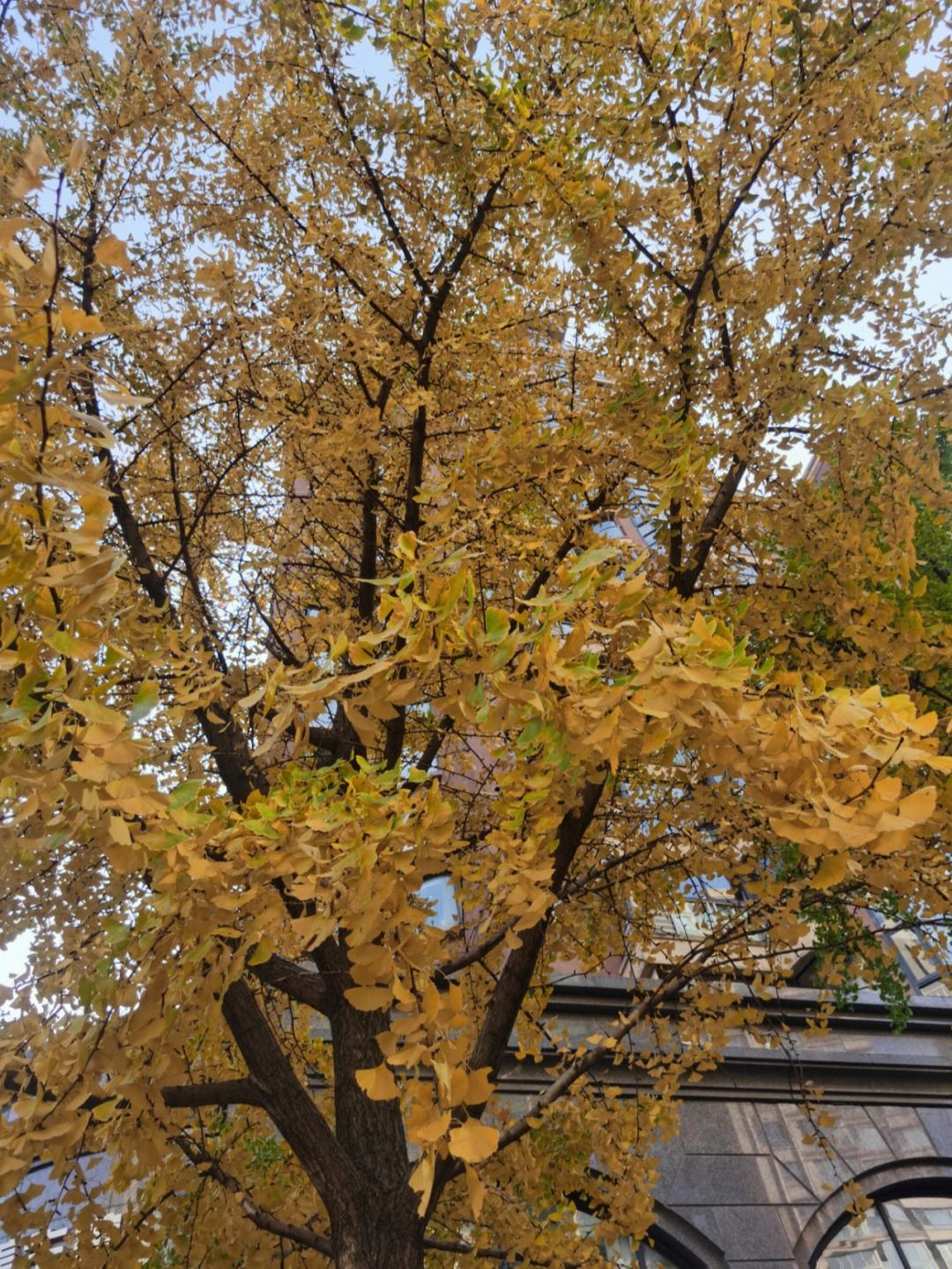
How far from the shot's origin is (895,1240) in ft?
22.2

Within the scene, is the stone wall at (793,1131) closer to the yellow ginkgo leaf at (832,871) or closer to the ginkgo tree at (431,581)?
the ginkgo tree at (431,581)

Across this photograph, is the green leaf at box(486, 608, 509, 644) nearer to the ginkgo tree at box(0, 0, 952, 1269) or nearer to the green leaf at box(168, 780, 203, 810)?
the ginkgo tree at box(0, 0, 952, 1269)

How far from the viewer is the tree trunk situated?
8.91ft

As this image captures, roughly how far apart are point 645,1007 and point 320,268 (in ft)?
13.6

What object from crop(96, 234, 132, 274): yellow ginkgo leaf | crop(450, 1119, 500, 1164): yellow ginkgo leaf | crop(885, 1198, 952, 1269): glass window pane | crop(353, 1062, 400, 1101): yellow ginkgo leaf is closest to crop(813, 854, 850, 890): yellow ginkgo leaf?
crop(450, 1119, 500, 1164): yellow ginkgo leaf

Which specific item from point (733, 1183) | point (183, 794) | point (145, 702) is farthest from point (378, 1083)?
point (733, 1183)

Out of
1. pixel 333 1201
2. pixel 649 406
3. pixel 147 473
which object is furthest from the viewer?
pixel 147 473

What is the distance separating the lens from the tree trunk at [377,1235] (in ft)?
8.91

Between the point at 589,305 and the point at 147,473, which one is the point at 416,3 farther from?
the point at 147,473

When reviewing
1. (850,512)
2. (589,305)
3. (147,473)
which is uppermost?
(147,473)

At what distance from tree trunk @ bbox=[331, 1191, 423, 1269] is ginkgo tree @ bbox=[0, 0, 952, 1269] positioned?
0.01 metres

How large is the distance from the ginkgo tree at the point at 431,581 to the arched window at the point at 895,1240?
3191mm

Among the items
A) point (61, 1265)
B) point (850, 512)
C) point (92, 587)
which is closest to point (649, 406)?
point (850, 512)

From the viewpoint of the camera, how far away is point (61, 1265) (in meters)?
2.67
